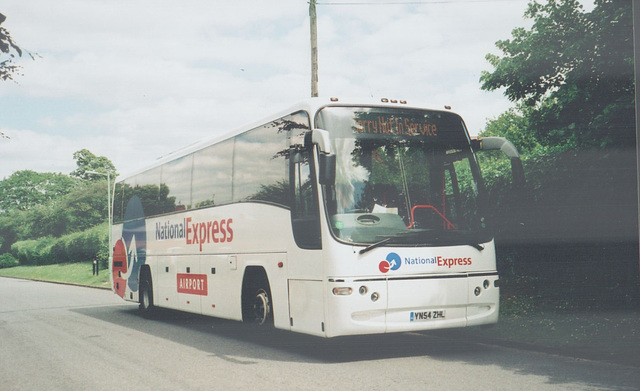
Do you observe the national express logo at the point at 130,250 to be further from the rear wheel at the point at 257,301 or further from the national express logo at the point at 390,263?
the national express logo at the point at 390,263

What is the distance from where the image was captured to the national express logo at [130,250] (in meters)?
16.9

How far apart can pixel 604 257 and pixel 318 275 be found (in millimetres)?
6168

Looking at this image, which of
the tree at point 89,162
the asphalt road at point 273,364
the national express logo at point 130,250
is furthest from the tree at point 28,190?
the asphalt road at point 273,364

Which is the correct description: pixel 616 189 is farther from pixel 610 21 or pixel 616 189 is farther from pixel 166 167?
pixel 166 167

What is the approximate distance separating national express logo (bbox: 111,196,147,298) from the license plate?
30.4 ft

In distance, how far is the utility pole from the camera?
737 inches

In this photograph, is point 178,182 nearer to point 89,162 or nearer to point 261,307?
point 261,307

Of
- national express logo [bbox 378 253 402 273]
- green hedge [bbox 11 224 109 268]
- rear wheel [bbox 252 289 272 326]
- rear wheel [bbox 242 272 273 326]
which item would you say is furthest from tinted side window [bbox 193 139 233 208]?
green hedge [bbox 11 224 109 268]

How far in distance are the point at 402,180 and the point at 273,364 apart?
3.00m

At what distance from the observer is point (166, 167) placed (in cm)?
1554

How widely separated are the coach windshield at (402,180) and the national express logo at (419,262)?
0.20m

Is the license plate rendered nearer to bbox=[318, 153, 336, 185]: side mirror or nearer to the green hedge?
bbox=[318, 153, 336, 185]: side mirror

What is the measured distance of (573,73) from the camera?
11883 millimetres

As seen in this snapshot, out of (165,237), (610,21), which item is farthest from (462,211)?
(165,237)
